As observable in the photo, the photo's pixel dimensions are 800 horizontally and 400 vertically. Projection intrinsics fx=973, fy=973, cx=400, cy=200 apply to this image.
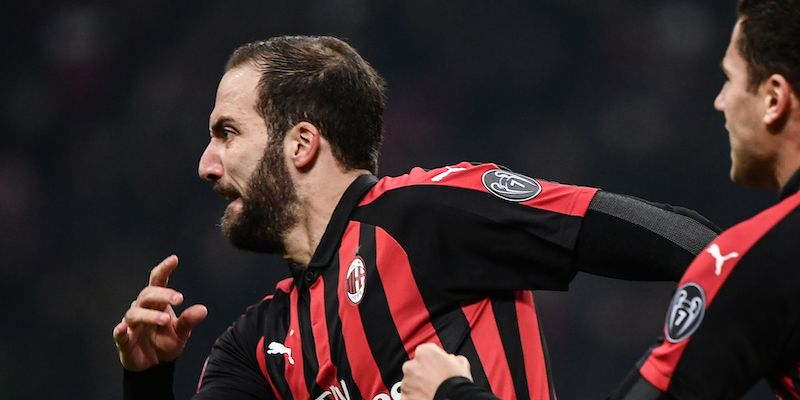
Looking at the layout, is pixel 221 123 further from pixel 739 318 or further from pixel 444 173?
pixel 739 318

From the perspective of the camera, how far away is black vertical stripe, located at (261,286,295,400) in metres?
2.24

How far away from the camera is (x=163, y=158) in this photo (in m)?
5.09

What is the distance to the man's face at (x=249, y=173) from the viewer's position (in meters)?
2.28

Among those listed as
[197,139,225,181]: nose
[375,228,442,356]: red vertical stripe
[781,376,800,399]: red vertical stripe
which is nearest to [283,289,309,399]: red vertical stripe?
[375,228,442,356]: red vertical stripe

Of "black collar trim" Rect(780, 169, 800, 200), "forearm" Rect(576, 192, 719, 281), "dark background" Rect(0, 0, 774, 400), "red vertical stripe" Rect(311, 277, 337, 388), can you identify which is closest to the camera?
"black collar trim" Rect(780, 169, 800, 200)

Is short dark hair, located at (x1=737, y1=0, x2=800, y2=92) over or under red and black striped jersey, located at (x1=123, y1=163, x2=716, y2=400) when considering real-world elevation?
over

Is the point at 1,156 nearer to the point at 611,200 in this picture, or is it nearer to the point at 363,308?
the point at 363,308

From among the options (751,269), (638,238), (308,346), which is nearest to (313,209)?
(308,346)

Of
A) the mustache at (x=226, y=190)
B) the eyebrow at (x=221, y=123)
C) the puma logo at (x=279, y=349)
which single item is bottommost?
the puma logo at (x=279, y=349)

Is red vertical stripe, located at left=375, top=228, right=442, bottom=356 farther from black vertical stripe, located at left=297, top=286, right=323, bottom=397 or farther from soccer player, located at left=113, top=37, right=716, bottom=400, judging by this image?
black vertical stripe, located at left=297, top=286, right=323, bottom=397

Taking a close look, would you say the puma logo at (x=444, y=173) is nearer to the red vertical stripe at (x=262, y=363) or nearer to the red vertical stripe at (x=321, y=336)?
the red vertical stripe at (x=321, y=336)

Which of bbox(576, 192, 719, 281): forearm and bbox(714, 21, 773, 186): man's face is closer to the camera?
bbox(714, 21, 773, 186): man's face

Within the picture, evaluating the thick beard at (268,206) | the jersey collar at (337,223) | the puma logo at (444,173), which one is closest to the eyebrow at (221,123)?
the thick beard at (268,206)

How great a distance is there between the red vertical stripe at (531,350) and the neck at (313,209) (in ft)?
1.61
